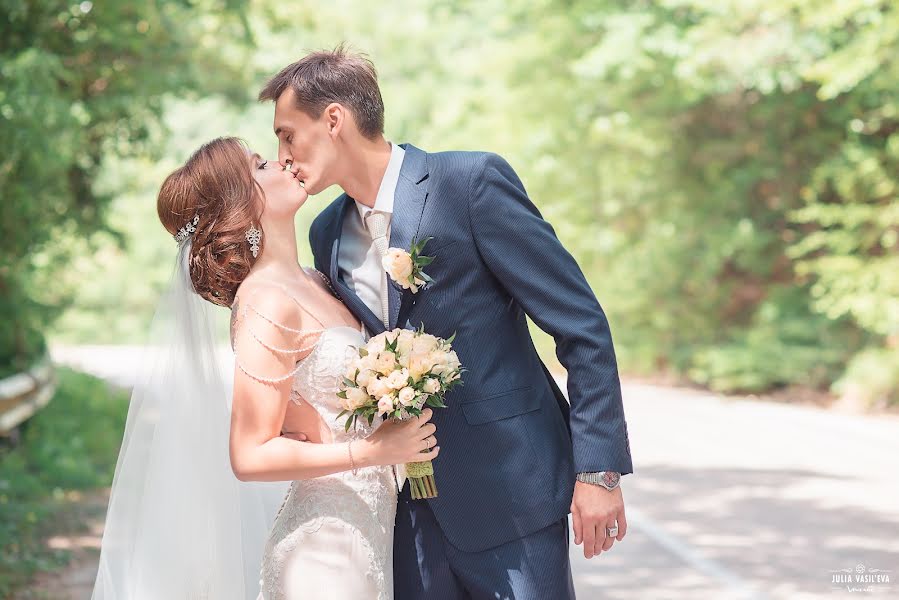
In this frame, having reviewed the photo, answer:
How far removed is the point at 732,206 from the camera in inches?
694

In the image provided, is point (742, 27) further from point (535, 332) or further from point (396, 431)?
point (396, 431)

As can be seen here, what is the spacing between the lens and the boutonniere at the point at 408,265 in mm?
2943

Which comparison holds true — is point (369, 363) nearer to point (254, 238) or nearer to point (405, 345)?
point (405, 345)

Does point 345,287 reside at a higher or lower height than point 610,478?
higher

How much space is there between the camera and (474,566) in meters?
3.09

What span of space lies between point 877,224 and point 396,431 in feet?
43.4

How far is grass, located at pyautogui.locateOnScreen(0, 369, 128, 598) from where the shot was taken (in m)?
7.30

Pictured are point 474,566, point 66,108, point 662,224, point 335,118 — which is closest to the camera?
point 474,566

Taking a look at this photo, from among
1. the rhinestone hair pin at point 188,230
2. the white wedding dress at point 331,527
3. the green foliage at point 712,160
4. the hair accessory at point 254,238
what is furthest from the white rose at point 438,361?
the green foliage at point 712,160

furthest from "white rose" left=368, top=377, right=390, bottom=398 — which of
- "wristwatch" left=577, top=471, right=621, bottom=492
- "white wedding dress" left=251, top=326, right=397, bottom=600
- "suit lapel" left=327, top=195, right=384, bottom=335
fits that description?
"wristwatch" left=577, top=471, right=621, bottom=492

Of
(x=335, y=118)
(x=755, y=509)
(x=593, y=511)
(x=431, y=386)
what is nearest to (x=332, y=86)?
(x=335, y=118)

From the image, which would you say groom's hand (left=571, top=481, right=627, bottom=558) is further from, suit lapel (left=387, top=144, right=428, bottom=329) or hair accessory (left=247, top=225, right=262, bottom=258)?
hair accessory (left=247, top=225, right=262, bottom=258)

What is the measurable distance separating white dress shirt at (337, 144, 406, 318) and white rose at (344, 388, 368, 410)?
487 millimetres

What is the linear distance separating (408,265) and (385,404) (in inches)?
15.3
